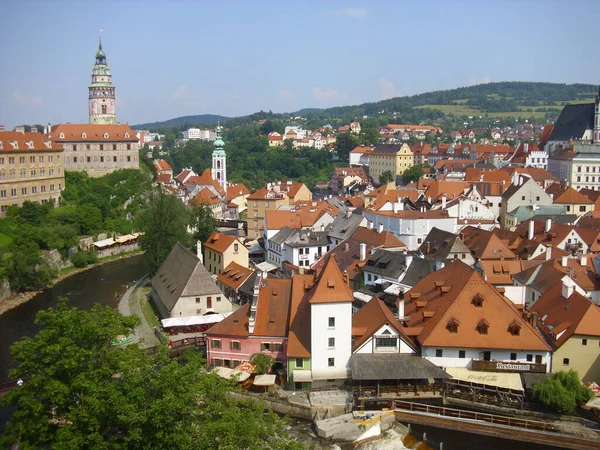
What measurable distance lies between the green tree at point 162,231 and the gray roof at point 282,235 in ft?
23.9

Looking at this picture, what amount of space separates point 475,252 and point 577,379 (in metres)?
17.1

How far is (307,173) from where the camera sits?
124125mm

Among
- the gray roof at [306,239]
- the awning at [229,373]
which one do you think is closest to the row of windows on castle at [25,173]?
the gray roof at [306,239]

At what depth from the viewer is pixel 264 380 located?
90.9ft

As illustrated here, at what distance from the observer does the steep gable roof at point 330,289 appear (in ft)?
90.9

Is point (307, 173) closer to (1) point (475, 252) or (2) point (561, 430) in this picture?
(1) point (475, 252)

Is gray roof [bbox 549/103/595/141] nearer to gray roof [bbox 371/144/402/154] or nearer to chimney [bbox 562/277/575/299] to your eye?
gray roof [bbox 371/144/402/154]

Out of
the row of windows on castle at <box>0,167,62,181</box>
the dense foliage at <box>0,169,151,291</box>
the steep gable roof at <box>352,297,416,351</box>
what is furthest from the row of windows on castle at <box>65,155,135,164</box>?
the steep gable roof at <box>352,297,416,351</box>

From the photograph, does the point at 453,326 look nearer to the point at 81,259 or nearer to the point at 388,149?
the point at 81,259

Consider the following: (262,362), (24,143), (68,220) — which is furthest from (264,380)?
(24,143)

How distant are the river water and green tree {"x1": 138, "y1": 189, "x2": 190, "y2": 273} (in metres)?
3.45

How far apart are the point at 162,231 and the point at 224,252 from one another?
612 centimetres

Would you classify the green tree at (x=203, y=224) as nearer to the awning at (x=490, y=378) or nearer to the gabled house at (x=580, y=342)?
the awning at (x=490, y=378)

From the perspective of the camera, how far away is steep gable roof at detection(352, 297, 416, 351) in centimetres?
2783
